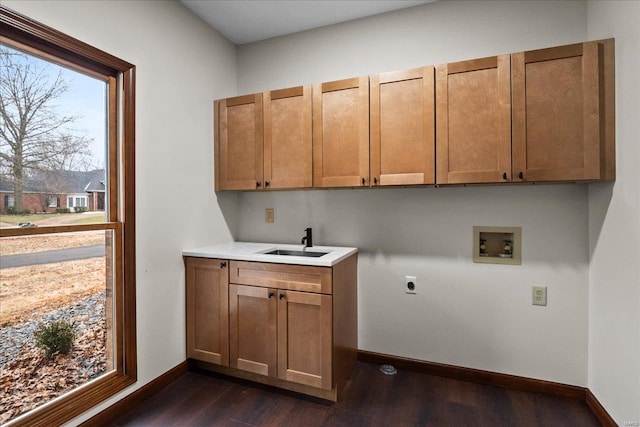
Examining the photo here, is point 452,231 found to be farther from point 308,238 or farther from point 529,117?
point 308,238

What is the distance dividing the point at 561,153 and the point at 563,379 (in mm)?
1421

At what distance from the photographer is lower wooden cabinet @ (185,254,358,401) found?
6.14ft

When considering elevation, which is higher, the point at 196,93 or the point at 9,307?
the point at 196,93

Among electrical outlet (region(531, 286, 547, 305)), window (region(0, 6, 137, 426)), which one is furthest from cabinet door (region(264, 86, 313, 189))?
electrical outlet (region(531, 286, 547, 305))

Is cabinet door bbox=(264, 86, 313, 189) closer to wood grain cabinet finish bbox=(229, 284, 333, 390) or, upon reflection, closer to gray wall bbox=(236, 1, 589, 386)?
gray wall bbox=(236, 1, 589, 386)

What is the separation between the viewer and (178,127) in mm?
2189

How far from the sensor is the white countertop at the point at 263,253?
1896 millimetres

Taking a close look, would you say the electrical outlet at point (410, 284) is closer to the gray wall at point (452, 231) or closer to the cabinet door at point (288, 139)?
the gray wall at point (452, 231)

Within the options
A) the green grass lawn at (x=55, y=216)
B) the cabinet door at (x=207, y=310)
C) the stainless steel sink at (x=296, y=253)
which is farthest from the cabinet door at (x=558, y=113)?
the green grass lawn at (x=55, y=216)

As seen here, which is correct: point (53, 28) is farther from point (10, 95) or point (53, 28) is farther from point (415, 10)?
point (415, 10)

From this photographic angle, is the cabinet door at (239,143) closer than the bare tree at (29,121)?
No

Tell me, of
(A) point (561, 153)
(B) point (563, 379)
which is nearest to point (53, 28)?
(A) point (561, 153)

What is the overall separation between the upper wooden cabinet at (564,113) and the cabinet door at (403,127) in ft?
1.51

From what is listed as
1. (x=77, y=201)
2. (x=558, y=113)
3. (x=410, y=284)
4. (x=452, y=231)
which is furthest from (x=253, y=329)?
(x=558, y=113)
